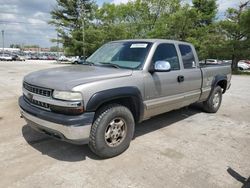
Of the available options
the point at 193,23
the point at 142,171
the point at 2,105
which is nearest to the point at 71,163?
the point at 142,171

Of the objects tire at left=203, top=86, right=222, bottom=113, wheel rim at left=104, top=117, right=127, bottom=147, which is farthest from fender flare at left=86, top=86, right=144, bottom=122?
tire at left=203, top=86, right=222, bottom=113

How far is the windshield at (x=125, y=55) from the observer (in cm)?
415

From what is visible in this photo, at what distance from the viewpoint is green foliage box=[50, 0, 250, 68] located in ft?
80.9

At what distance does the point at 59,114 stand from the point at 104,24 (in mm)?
34389

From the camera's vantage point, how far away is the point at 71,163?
11.5 ft

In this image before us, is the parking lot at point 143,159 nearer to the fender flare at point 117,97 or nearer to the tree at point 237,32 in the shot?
the fender flare at point 117,97

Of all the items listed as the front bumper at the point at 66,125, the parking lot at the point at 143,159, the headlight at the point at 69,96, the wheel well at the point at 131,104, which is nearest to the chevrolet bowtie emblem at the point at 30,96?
the front bumper at the point at 66,125

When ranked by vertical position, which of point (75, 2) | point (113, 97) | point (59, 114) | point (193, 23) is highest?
point (75, 2)

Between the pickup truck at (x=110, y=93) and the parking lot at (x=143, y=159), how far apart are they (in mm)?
391

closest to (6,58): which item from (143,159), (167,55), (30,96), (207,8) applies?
(207,8)

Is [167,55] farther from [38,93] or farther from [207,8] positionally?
[207,8]

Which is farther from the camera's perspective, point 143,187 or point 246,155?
point 246,155

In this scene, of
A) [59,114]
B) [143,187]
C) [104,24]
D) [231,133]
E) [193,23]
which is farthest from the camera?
[104,24]

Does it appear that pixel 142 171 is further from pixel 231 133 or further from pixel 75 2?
pixel 75 2
